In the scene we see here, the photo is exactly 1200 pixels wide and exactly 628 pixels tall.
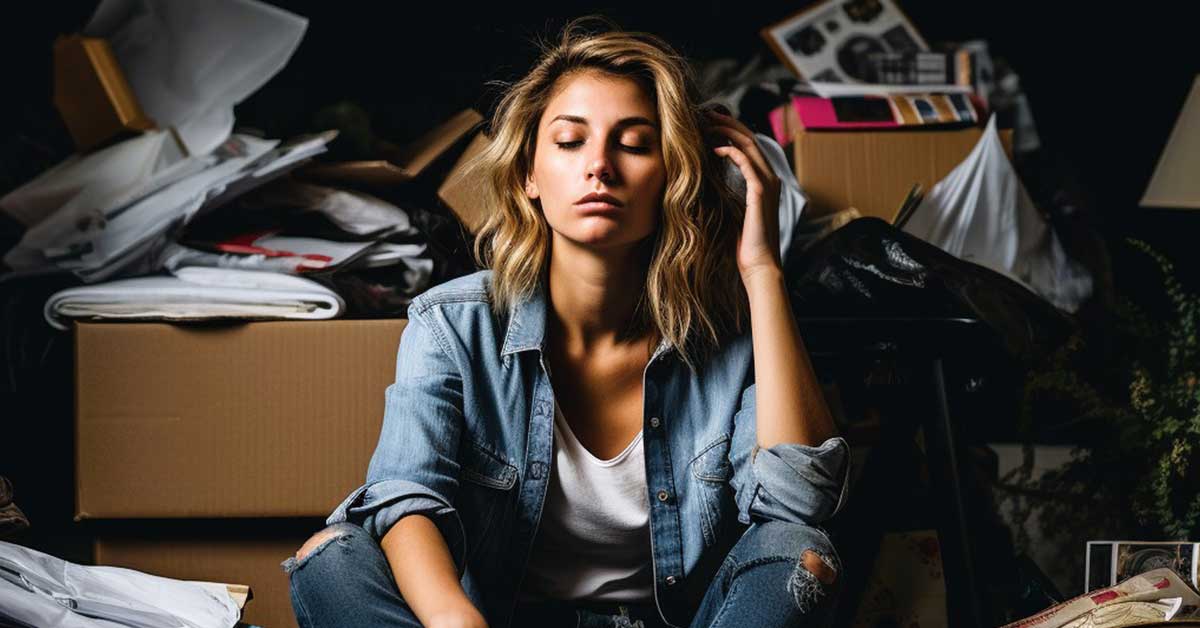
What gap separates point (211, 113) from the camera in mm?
1896

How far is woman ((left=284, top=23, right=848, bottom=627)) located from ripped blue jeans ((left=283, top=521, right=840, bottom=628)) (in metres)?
0.02

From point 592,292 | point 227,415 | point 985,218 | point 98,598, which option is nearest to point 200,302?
point 227,415

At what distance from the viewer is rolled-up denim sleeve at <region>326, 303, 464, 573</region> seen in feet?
3.89

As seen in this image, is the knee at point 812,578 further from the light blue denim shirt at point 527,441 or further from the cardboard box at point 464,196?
the cardboard box at point 464,196

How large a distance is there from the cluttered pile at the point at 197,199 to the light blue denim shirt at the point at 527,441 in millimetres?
320

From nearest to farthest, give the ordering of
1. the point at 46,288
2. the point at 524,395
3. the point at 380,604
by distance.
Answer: the point at 380,604 → the point at 524,395 → the point at 46,288

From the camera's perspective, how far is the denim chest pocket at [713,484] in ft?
4.42

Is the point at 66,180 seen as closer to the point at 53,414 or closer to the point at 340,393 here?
the point at 53,414

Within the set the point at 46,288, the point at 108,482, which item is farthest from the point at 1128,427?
the point at 46,288

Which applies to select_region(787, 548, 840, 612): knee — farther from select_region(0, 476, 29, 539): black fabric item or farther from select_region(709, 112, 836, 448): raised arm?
select_region(0, 476, 29, 539): black fabric item

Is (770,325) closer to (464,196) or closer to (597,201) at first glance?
(597,201)

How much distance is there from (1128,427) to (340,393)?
1.21 metres

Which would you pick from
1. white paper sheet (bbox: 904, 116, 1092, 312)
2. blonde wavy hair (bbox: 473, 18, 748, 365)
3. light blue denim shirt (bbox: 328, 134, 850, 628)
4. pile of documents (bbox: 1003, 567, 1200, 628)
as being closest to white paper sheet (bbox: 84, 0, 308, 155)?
blonde wavy hair (bbox: 473, 18, 748, 365)

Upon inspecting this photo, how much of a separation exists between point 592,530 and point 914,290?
563 millimetres
